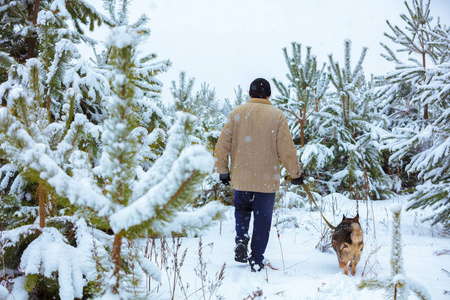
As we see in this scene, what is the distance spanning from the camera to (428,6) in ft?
19.3

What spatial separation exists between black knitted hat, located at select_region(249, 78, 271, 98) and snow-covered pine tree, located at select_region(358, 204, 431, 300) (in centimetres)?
231

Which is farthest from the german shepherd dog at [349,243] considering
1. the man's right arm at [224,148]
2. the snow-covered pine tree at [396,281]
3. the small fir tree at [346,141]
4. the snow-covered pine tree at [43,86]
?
the small fir tree at [346,141]

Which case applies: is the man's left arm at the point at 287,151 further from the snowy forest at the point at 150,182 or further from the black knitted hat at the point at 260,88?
the snowy forest at the point at 150,182

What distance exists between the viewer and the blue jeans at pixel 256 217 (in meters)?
2.94

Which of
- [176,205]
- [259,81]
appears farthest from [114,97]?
[259,81]

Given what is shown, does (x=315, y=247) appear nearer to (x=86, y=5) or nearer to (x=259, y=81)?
(x=259, y=81)

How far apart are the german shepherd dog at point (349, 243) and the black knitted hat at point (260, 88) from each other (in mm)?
1613

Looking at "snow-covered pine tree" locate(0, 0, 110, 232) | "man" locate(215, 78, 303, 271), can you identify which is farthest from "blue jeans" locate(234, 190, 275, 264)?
"snow-covered pine tree" locate(0, 0, 110, 232)

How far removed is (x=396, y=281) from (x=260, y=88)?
2535 millimetres

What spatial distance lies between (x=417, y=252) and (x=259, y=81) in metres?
2.68

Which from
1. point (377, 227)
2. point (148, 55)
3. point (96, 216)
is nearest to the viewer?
point (96, 216)

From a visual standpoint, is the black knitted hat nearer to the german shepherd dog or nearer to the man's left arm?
the man's left arm

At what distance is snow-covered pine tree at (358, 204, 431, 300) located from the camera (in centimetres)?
100

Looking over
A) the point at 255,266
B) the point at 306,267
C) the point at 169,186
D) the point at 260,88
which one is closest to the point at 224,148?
the point at 260,88
